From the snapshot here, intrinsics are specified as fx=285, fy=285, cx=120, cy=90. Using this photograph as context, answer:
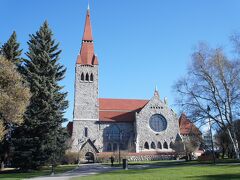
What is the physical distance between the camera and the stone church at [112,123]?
5078cm

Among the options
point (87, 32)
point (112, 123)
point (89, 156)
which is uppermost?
point (87, 32)

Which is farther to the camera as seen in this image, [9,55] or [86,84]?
[86,84]

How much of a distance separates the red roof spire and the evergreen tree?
27.2 m

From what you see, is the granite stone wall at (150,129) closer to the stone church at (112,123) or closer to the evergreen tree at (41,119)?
the stone church at (112,123)

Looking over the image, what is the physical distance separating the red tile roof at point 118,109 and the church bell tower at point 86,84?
2.86 meters

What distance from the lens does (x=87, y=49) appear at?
56.5 metres

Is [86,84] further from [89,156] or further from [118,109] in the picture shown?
[89,156]

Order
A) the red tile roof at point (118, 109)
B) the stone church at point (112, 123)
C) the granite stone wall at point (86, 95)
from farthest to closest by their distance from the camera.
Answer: the red tile roof at point (118, 109) → the granite stone wall at point (86, 95) → the stone church at point (112, 123)

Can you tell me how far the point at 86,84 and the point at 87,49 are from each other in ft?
24.6

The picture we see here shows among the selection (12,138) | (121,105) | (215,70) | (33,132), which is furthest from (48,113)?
(121,105)

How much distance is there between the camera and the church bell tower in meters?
51.9

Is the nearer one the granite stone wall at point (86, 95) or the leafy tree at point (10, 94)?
the leafy tree at point (10, 94)

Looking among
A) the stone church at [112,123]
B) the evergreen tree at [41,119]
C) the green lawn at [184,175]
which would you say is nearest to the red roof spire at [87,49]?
the stone church at [112,123]

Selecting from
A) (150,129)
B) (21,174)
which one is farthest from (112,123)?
(21,174)
